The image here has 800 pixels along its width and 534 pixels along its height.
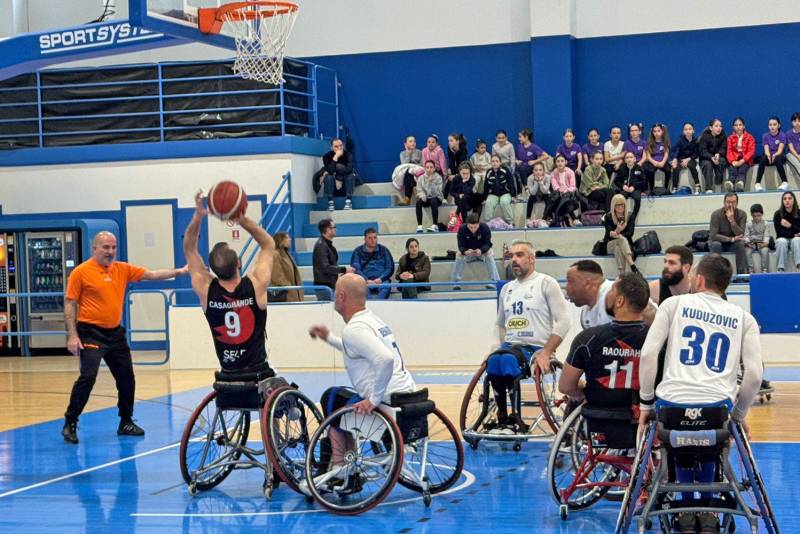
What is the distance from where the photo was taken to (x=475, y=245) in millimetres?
18297

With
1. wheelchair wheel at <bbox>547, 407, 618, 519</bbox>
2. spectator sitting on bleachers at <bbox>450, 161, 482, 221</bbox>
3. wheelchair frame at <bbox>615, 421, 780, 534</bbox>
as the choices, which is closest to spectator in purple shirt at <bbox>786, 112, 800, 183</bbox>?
spectator sitting on bleachers at <bbox>450, 161, 482, 221</bbox>

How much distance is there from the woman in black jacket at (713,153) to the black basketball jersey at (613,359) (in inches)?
534

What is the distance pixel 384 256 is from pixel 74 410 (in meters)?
7.99

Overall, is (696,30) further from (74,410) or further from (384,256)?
(74,410)

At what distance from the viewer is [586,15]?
2225 cm

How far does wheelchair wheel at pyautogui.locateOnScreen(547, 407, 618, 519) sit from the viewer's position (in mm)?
7043

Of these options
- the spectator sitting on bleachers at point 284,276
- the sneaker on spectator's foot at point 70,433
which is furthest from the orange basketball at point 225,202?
the spectator sitting on bleachers at point 284,276

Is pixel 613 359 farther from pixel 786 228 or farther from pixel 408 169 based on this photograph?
pixel 408 169

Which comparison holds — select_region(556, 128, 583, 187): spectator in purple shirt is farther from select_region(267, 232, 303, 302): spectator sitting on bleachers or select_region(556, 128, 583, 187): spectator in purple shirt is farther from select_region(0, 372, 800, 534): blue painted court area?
select_region(0, 372, 800, 534): blue painted court area

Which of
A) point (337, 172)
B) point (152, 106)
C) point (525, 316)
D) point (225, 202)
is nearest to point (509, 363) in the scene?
point (525, 316)

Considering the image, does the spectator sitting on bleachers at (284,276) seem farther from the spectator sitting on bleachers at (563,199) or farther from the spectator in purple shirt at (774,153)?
the spectator in purple shirt at (774,153)

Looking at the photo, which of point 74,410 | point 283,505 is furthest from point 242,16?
point 283,505

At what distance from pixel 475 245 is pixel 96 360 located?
8.77 metres

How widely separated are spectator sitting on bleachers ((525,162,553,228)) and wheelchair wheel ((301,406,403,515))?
40.5ft
